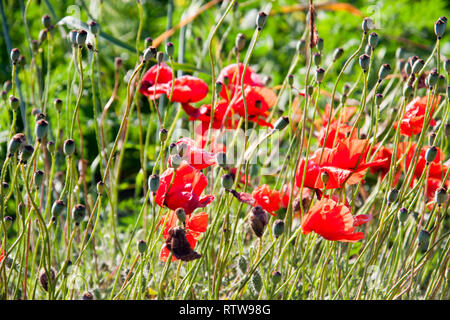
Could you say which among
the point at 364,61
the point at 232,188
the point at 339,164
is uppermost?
the point at 364,61

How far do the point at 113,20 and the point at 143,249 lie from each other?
1845 mm

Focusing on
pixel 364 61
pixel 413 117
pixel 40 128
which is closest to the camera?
pixel 40 128

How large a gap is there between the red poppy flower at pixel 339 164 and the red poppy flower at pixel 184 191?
15cm

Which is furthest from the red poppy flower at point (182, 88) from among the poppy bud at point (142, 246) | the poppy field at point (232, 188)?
the poppy bud at point (142, 246)

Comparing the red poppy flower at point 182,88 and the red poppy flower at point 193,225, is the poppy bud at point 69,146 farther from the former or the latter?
the red poppy flower at point 182,88

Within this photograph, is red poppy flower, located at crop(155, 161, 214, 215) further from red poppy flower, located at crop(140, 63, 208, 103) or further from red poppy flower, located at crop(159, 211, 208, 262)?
red poppy flower, located at crop(140, 63, 208, 103)

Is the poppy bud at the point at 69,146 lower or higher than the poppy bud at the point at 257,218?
higher

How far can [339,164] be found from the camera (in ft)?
2.62

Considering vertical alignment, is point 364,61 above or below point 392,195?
above

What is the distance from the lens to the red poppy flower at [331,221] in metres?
0.74

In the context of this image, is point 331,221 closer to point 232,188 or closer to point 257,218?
point 257,218

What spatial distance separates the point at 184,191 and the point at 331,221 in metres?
0.20

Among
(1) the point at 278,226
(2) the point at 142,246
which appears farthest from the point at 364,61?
(2) the point at 142,246
